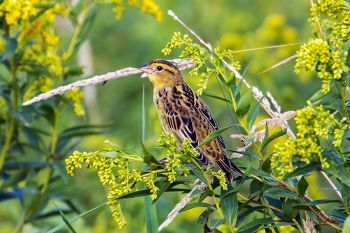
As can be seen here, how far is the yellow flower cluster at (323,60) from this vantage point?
2.36m

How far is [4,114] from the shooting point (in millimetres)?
4816

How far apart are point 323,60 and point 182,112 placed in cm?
199

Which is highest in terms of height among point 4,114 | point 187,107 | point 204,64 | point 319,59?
point 4,114

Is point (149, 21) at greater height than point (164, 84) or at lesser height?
greater

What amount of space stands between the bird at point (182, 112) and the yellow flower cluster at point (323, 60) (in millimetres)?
1213

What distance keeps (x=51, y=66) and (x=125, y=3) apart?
760 millimetres

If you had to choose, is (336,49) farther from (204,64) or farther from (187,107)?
(187,107)

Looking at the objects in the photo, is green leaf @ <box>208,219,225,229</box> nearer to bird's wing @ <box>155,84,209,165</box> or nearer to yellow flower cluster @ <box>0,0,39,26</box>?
bird's wing @ <box>155,84,209,165</box>

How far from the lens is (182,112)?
4.31 m

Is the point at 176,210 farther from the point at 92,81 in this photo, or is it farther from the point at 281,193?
the point at 92,81

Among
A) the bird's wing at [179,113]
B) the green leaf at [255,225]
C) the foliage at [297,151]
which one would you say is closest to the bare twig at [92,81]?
the foliage at [297,151]

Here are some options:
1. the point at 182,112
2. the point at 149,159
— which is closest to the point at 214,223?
the point at 149,159

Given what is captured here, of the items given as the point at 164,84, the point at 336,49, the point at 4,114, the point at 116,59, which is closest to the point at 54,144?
the point at 4,114

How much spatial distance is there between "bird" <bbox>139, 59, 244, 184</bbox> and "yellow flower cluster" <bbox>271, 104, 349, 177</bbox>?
1.18m
